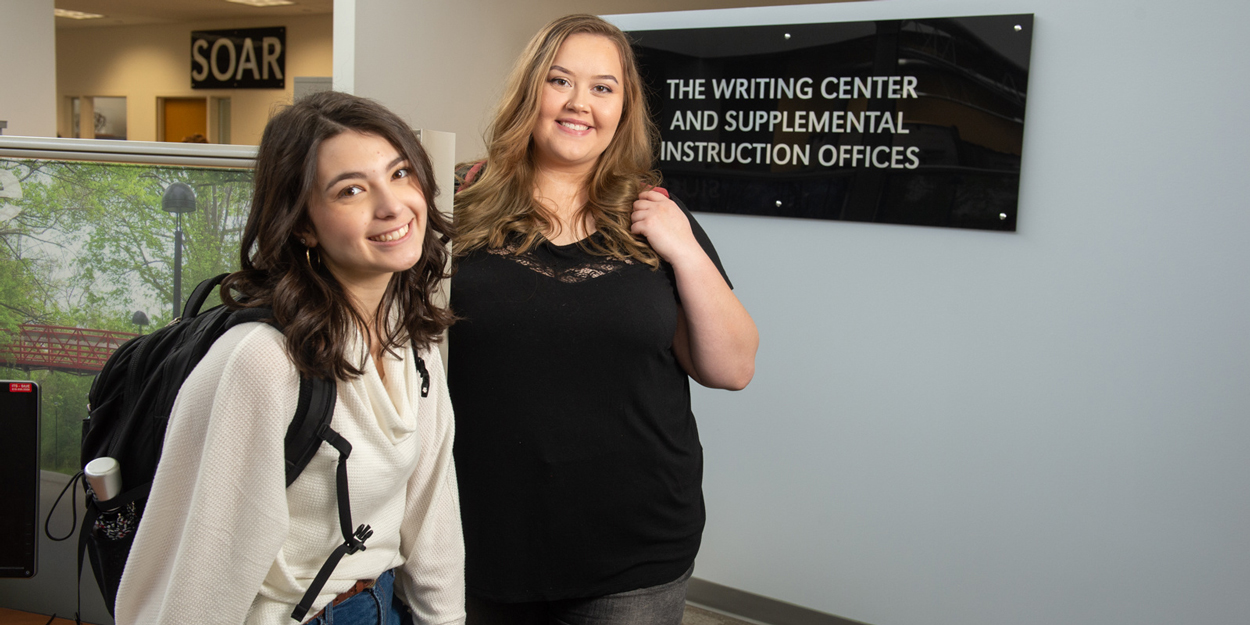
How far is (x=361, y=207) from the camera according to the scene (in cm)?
101

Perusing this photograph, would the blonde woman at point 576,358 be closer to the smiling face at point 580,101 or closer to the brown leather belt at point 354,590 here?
the smiling face at point 580,101

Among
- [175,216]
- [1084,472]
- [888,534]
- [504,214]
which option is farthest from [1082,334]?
[175,216]

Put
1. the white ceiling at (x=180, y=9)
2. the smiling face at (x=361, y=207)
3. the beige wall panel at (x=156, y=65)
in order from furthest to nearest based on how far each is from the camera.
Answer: the beige wall panel at (x=156, y=65)
the white ceiling at (x=180, y=9)
the smiling face at (x=361, y=207)

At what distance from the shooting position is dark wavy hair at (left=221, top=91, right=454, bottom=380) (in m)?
0.95

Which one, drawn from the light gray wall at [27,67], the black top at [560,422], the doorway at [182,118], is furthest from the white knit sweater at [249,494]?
the doorway at [182,118]

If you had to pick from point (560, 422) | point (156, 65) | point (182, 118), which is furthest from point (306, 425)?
point (156, 65)

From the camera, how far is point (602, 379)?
4.27ft

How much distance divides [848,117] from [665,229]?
3.57ft

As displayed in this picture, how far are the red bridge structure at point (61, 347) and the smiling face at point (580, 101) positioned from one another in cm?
92

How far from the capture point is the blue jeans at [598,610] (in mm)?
1336

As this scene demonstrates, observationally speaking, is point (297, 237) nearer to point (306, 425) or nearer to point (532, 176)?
point (306, 425)

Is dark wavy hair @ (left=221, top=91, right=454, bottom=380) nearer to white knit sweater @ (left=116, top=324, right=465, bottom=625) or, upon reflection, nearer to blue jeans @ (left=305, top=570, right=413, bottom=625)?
white knit sweater @ (left=116, top=324, right=465, bottom=625)

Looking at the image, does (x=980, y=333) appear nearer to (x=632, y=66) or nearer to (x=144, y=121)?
(x=632, y=66)

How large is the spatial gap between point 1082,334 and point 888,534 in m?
0.74
